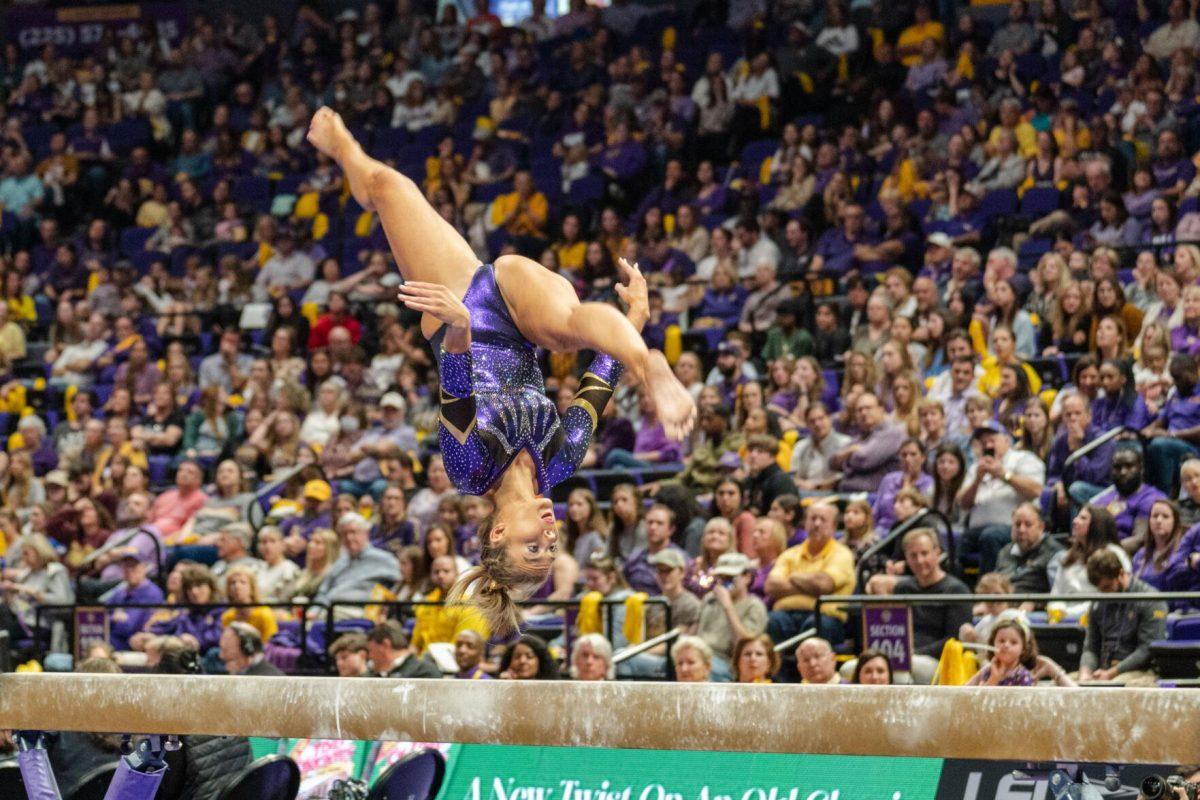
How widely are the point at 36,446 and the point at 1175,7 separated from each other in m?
10.1

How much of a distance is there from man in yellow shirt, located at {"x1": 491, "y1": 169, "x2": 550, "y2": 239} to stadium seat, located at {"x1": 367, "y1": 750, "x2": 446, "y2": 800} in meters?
8.86

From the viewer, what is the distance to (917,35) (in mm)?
14898

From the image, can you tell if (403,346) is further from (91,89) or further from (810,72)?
(91,89)

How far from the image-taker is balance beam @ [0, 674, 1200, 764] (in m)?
4.14

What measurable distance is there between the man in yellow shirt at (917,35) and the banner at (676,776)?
891cm

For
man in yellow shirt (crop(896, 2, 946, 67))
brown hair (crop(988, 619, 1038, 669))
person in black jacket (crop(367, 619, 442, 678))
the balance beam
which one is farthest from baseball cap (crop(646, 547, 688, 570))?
man in yellow shirt (crop(896, 2, 946, 67))

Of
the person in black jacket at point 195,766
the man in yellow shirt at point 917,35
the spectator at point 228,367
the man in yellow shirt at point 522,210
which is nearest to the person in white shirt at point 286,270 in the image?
the spectator at point 228,367

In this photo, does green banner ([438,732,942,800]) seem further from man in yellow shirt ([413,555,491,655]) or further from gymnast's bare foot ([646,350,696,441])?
gymnast's bare foot ([646,350,696,441])

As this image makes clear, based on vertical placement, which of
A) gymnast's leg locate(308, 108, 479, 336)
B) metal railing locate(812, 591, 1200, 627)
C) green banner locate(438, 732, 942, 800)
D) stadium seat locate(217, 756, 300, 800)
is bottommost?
green banner locate(438, 732, 942, 800)

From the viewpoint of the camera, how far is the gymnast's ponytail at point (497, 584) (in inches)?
224

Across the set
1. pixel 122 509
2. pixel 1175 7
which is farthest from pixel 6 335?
pixel 1175 7

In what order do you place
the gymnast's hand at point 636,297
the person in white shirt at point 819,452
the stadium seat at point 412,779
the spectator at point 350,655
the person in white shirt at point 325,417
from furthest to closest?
1. the person in white shirt at point 325,417
2. the person in white shirt at point 819,452
3. the spectator at point 350,655
4. the stadium seat at point 412,779
5. the gymnast's hand at point 636,297

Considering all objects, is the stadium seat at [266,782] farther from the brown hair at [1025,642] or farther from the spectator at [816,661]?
the brown hair at [1025,642]

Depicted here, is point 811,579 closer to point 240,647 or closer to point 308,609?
point 240,647
